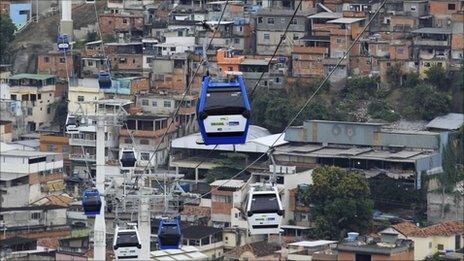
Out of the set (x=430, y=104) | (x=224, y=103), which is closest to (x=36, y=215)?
(x=430, y=104)

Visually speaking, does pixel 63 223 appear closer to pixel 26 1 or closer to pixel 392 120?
pixel 392 120

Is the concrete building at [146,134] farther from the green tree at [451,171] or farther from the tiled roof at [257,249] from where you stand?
the tiled roof at [257,249]

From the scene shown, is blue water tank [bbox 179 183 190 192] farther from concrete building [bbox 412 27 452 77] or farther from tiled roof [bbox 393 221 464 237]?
concrete building [bbox 412 27 452 77]

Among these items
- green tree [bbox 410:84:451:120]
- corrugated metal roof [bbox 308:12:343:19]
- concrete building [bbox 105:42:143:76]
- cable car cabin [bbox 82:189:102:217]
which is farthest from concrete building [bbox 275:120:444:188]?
cable car cabin [bbox 82:189:102:217]

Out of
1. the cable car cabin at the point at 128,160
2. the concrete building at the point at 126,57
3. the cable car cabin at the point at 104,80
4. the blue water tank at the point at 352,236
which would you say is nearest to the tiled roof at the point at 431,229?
the blue water tank at the point at 352,236

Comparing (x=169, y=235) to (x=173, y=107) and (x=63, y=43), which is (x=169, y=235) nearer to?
(x=173, y=107)

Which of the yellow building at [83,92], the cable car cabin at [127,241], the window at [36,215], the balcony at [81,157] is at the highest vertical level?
the yellow building at [83,92]
